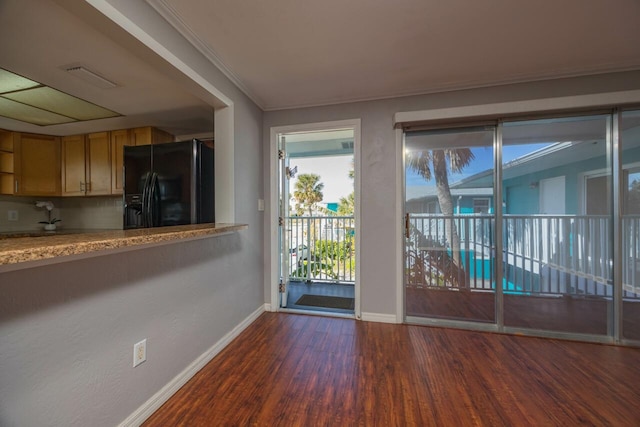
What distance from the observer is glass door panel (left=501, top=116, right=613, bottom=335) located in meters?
2.05

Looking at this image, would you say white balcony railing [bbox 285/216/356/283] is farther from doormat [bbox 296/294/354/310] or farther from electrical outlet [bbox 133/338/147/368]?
electrical outlet [bbox 133/338/147/368]

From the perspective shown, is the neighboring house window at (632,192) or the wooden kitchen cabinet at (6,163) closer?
the neighboring house window at (632,192)

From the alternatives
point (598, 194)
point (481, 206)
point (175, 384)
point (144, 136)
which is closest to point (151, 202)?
point (175, 384)

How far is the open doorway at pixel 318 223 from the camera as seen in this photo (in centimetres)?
273

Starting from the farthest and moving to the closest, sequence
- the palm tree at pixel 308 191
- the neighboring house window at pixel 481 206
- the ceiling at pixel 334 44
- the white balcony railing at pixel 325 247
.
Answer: the palm tree at pixel 308 191, the white balcony railing at pixel 325 247, the neighboring house window at pixel 481 206, the ceiling at pixel 334 44

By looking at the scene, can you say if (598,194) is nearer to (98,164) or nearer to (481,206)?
(481,206)

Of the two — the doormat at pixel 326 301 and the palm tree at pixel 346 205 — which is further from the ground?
the palm tree at pixel 346 205

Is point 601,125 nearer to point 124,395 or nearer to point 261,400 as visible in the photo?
point 261,400

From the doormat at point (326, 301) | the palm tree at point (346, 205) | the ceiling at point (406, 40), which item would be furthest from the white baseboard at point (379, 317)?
the palm tree at point (346, 205)

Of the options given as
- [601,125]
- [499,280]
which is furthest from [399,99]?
[499,280]

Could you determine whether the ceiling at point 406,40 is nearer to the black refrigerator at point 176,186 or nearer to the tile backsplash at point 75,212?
the black refrigerator at point 176,186

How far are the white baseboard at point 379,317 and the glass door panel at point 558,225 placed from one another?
1022 millimetres

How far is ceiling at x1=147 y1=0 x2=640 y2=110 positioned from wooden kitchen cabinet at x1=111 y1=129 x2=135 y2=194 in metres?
1.91

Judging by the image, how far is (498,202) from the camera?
2201 millimetres
